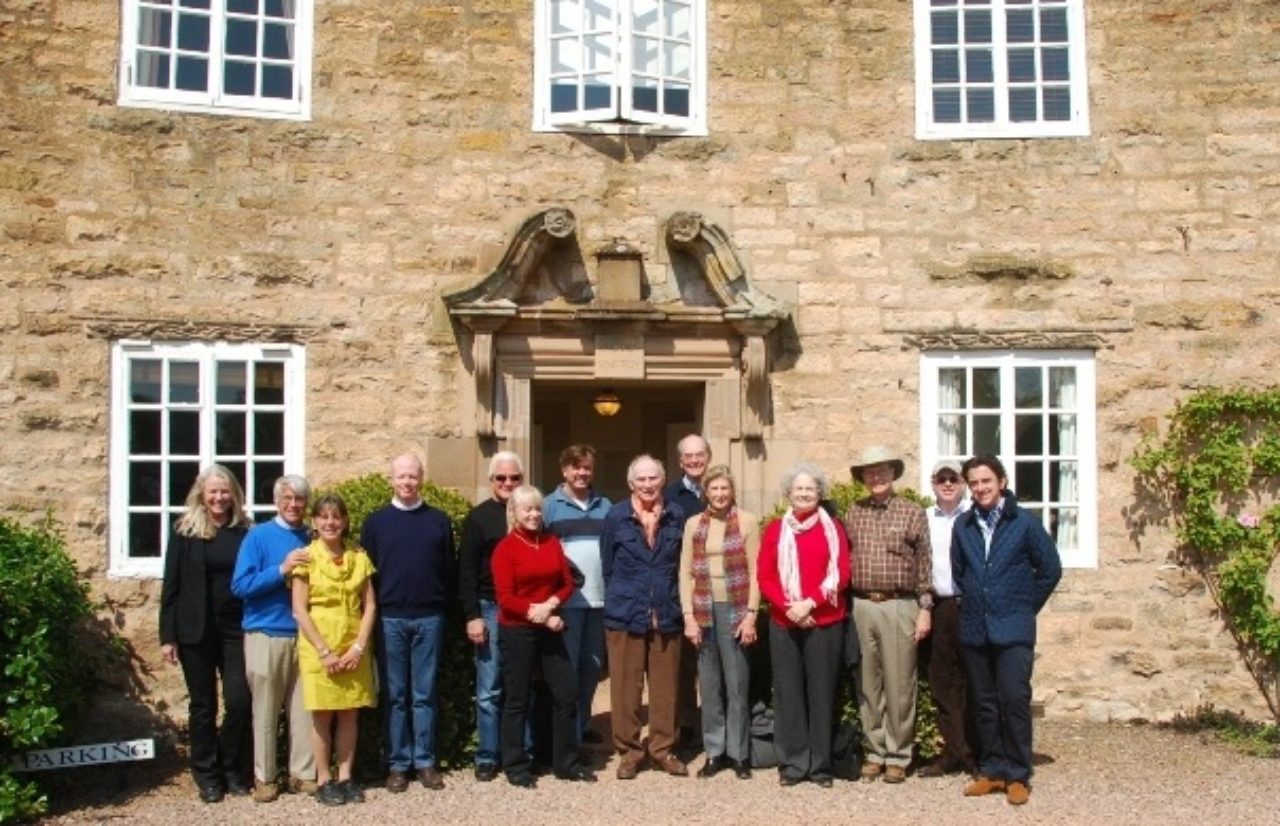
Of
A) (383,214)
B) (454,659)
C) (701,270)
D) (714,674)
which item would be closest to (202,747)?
(454,659)

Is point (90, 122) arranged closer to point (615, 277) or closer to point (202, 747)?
point (615, 277)

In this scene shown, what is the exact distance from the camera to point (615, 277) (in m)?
9.01

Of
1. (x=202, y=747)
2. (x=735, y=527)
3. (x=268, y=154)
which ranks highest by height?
(x=268, y=154)

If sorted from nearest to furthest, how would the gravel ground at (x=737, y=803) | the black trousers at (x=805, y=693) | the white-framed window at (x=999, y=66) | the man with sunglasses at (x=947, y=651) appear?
the gravel ground at (x=737, y=803), the black trousers at (x=805, y=693), the man with sunglasses at (x=947, y=651), the white-framed window at (x=999, y=66)

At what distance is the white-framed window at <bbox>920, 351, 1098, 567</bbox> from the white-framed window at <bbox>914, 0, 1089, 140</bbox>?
61.2 inches

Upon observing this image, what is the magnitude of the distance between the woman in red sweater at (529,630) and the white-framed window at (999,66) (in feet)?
13.8

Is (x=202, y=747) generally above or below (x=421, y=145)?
below

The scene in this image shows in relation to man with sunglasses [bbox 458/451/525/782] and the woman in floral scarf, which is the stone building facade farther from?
the woman in floral scarf

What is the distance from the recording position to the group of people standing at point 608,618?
6.85 metres

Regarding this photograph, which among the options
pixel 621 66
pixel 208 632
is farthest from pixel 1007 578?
pixel 621 66

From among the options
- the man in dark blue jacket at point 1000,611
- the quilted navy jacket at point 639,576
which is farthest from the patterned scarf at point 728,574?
the man in dark blue jacket at point 1000,611

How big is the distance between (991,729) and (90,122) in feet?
21.0

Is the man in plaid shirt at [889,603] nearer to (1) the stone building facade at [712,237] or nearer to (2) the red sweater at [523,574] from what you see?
(2) the red sweater at [523,574]

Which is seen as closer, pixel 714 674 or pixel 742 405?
pixel 714 674
